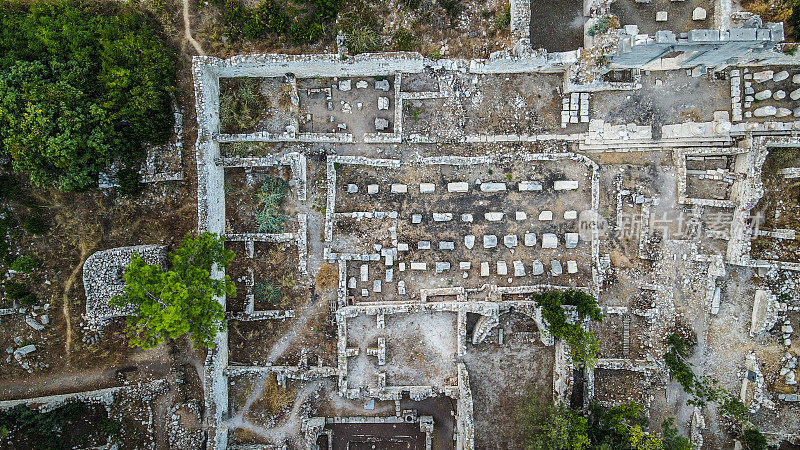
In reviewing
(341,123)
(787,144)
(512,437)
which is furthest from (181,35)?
(787,144)

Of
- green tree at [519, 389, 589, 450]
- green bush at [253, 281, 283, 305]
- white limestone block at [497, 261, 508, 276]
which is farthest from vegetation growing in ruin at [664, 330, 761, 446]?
green bush at [253, 281, 283, 305]

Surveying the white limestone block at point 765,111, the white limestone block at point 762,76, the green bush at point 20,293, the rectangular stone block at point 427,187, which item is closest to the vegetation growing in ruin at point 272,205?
the rectangular stone block at point 427,187

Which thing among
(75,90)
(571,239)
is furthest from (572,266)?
(75,90)

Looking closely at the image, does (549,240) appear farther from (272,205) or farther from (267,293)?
(267,293)

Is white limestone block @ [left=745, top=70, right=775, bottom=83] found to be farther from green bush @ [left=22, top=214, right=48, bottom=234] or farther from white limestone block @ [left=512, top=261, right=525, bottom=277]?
green bush @ [left=22, top=214, right=48, bottom=234]

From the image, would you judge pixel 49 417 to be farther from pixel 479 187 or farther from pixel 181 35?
pixel 479 187

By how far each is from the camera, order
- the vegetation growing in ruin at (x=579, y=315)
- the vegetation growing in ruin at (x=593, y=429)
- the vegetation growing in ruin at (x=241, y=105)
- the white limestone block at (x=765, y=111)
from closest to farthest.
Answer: the vegetation growing in ruin at (x=593, y=429) → the vegetation growing in ruin at (x=579, y=315) → the white limestone block at (x=765, y=111) → the vegetation growing in ruin at (x=241, y=105)

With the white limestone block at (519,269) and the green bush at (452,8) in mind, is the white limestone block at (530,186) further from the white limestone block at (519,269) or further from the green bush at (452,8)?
the green bush at (452,8)
